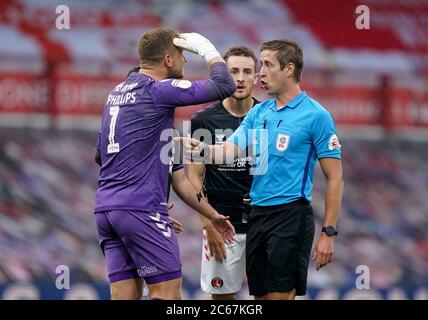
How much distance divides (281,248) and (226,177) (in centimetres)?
156

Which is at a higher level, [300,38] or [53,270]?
[300,38]

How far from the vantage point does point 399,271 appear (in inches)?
699

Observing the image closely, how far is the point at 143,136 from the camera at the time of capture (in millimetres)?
7031

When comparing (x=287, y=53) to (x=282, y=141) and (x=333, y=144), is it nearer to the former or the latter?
(x=282, y=141)

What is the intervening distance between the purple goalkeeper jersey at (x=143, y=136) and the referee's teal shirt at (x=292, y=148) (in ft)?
2.01

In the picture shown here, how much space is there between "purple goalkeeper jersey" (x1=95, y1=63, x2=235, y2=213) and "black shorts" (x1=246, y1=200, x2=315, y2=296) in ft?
2.83

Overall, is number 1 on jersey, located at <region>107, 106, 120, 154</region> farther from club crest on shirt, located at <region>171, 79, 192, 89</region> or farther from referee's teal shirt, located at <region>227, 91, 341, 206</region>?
referee's teal shirt, located at <region>227, 91, 341, 206</region>

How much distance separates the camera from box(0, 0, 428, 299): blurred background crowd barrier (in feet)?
55.7

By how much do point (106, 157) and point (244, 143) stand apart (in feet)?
3.93

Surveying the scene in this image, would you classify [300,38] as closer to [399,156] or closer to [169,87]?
[399,156]

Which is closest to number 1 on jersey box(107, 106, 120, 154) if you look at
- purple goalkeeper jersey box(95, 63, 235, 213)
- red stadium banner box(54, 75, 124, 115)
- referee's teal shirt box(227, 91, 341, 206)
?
purple goalkeeper jersey box(95, 63, 235, 213)
